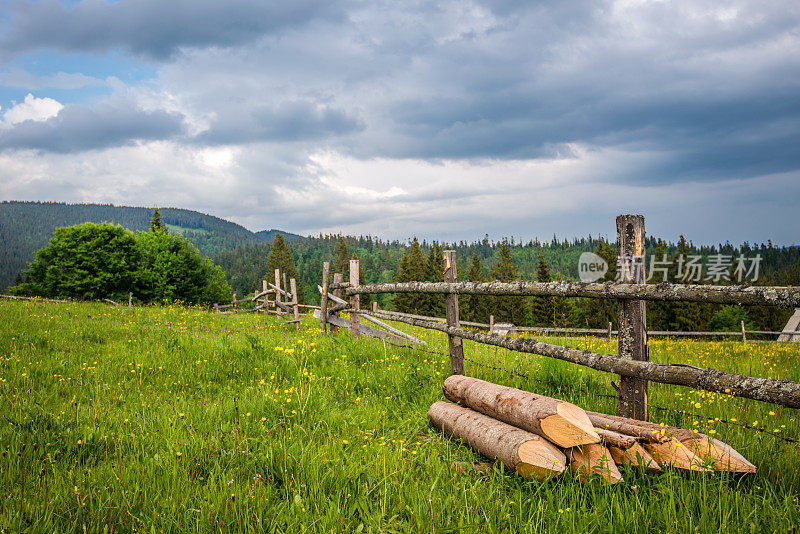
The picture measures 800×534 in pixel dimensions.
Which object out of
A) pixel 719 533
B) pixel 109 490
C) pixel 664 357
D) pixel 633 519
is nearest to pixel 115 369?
pixel 109 490

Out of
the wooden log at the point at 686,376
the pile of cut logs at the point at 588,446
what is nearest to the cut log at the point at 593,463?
the pile of cut logs at the point at 588,446

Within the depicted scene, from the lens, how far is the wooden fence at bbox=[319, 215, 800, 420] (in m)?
3.12

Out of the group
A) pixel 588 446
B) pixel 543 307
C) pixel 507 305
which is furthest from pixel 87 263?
pixel 543 307

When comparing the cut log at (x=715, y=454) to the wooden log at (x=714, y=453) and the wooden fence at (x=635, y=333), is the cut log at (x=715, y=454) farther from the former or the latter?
the wooden fence at (x=635, y=333)

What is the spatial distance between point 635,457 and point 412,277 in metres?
57.0

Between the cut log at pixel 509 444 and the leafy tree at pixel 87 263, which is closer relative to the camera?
the cut log at pixel 509 444

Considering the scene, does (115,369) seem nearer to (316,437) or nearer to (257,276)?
(316,437)

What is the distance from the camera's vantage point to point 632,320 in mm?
4242

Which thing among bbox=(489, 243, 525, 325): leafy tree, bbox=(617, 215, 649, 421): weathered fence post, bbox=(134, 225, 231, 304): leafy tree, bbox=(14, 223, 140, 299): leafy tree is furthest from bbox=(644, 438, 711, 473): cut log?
bbox=(489, 243, 525, 325): leafy tree

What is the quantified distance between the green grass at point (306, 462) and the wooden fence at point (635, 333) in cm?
59

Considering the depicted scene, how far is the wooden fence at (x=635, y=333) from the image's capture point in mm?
3116

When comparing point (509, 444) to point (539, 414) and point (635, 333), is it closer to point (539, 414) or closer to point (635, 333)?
point (539, 414)

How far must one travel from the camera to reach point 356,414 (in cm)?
474

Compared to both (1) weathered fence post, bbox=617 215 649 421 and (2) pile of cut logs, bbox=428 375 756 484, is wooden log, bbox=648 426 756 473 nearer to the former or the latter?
(2) pile of cut logs, bbox=428 375 756 484
